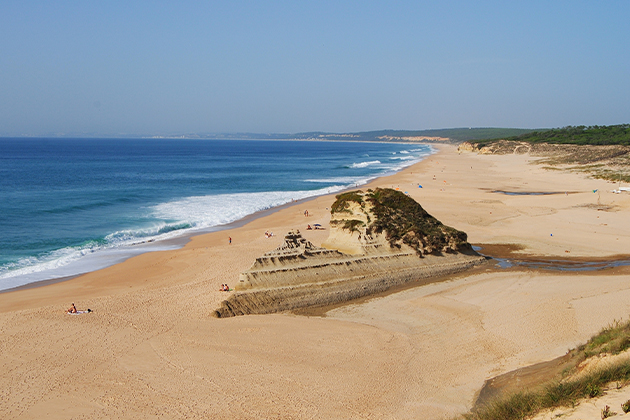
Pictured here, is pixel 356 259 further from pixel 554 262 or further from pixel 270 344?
pixel 554 262

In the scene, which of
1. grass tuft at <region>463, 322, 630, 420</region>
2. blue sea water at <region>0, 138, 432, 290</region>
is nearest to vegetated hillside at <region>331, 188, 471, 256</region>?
grass tuft at <region>463, 322, 630, 420</region>

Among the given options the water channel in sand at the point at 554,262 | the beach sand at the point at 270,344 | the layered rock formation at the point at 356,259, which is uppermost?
the layered rock formation at the point at 356,259

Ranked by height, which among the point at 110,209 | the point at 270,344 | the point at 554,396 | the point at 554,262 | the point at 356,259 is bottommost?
the point at 270,344

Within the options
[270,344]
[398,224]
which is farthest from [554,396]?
[398,224]

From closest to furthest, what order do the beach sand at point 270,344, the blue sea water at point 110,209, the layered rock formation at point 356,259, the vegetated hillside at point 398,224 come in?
the beach sand at point 270,344, the layered rock formation at point 356,259, the vegetated hillside at point 398,224, the blue sea water at point 110,209

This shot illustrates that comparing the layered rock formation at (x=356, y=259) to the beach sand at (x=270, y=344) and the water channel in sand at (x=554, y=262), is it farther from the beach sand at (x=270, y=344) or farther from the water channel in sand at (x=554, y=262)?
the water channel in sand at (x=554, y=262)

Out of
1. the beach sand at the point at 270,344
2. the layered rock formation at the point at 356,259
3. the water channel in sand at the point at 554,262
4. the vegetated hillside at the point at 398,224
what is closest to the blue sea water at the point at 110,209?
the beach sand at the point at 270,344
